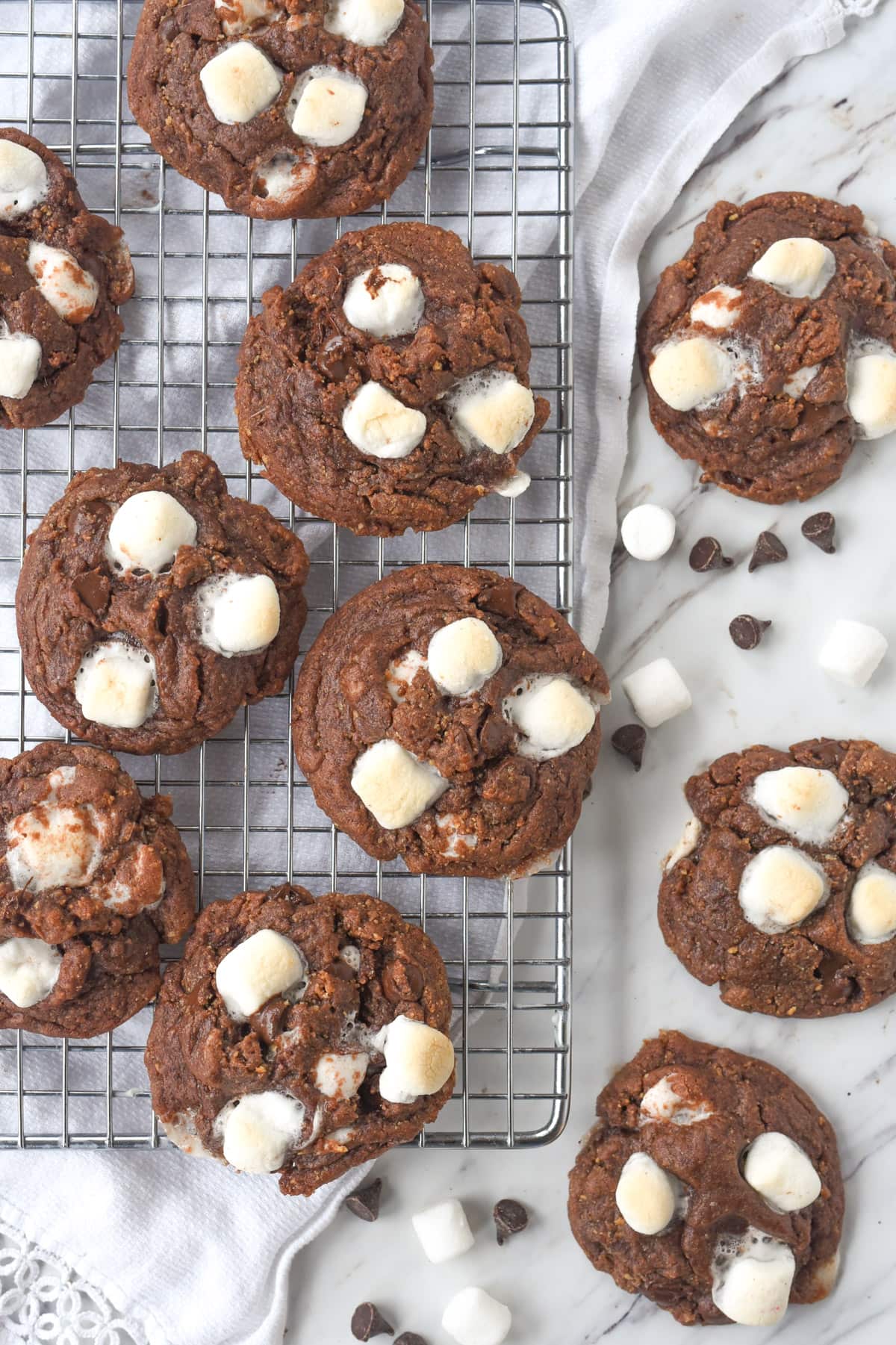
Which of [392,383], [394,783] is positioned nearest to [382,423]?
[392,383]

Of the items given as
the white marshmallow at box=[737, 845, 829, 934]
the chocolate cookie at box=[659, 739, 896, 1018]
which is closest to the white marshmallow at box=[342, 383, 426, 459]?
the chocolate cookie at box=[659, 739, 896, 1018]

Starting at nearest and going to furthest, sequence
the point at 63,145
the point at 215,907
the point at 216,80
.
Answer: the point at 216,80 < the point at 215,907 < the point at 63,145

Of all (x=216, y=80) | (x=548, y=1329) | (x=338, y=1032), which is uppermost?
(x=216, y=80)

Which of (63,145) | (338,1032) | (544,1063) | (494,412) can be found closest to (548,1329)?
(544,1063)

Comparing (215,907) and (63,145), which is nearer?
(215,907)

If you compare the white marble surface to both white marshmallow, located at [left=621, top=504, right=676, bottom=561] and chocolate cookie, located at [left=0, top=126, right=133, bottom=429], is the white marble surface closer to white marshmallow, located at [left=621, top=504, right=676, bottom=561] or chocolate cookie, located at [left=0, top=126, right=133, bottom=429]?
white marshmallow, located at [left=621, top=504, right=676, bottom=561]

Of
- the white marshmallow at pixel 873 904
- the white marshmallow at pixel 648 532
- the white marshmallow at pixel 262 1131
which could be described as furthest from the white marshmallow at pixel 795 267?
the white marshmallow at pixel 262 1131

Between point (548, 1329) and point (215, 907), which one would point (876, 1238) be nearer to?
point (548, 1329)

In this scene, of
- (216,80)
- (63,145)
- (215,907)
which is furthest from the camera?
(63,145)
